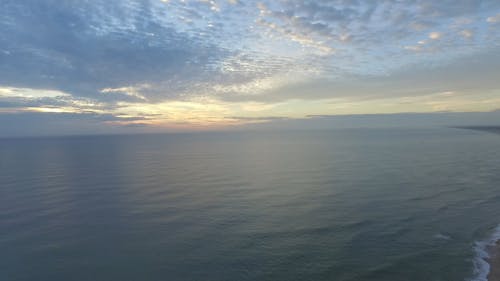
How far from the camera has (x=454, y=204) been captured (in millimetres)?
39250

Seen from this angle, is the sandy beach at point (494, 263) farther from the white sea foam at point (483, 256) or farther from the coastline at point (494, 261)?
the white sea foam at point (483, 256)

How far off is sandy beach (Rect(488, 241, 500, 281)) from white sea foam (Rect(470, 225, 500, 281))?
243 millimetres

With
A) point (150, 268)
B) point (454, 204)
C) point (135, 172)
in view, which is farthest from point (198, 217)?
point (135, 172)

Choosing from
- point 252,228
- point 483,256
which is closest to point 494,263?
point 483,256

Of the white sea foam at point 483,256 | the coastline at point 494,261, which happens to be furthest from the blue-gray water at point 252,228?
the coastline at point 494,261

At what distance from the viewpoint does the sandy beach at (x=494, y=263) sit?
69.3 feet

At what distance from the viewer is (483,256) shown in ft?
79.4

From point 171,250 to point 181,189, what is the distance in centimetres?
2682

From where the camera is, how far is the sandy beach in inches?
→ 832

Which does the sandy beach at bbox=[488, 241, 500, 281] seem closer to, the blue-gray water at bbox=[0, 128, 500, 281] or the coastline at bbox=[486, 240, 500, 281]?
the coastline at bbox=[486, 240, 500, 281]

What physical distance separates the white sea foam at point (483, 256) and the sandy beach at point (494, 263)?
9.6 inches

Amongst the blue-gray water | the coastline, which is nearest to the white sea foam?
the coastline

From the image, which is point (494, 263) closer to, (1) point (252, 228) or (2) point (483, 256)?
(2) point (483, 256)

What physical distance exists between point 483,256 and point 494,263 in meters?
1.16
